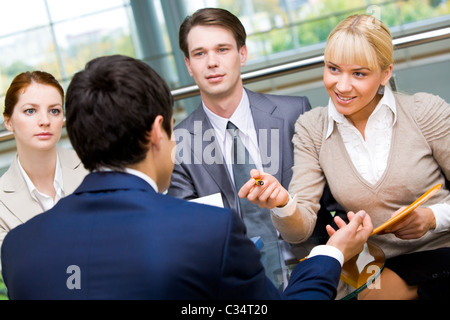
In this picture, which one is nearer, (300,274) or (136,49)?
(300,274)

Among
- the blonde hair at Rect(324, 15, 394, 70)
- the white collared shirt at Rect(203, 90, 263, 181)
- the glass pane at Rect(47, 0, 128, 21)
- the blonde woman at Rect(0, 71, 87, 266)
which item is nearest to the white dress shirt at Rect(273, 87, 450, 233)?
the blonde hair at Rect(324, 15, 394, 70)

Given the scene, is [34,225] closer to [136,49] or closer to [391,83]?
[391,83]

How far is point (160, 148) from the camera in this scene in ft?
4.72

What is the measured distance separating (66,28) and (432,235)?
4677 mm

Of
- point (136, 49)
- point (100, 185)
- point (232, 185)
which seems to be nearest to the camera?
point (100, 185)

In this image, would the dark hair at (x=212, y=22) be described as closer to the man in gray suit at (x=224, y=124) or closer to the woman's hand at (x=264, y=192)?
the man in gray suit at (x=224, y=124)

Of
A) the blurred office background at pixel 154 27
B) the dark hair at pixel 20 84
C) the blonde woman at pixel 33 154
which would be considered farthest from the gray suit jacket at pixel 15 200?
the blurred office background at pixel 154 27

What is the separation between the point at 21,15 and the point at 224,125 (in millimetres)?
4100

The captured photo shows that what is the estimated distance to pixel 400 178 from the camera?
6.73 feet

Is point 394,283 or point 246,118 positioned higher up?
point 246,118

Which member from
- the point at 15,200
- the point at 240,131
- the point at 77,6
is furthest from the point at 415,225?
the point at 77,6

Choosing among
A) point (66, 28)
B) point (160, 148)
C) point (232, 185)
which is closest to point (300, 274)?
point (160, 148)

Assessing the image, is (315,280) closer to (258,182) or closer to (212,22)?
(258,182)

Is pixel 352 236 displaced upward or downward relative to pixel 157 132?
downward
